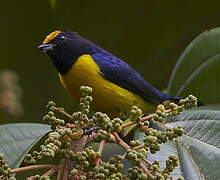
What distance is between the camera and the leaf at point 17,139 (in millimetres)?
2182

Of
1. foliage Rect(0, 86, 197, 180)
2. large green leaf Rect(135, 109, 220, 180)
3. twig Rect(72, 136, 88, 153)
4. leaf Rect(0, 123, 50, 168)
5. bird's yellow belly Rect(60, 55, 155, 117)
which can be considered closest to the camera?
foliage Rect(0, 86, 197, 180)

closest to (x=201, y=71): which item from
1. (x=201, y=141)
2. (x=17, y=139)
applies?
(x=201, y=141)

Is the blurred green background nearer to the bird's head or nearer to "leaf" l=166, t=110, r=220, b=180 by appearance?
the bird's head

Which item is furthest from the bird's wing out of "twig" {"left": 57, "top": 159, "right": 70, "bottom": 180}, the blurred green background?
"twig" {"left": 57, "top": 159, "right": 70, "bottom": 180}

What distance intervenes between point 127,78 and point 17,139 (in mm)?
1413

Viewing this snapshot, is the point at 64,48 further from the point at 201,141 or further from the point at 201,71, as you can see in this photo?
the point at 201,141

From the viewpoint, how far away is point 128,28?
4348 mm

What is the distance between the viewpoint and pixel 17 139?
2.37 metres

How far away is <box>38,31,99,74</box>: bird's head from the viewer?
3.71 meters

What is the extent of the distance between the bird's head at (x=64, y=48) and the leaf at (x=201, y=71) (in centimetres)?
82

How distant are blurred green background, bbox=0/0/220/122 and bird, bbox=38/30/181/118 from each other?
38 cm

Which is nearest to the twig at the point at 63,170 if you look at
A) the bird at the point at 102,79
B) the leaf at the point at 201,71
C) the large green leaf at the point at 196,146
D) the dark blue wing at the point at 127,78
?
the large green leaf at the point at 196,146

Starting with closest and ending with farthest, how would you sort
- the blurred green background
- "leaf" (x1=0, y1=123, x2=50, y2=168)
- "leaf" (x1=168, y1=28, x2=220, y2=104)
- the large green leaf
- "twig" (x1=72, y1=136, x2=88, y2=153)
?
"twig" (x1=72, y1=136, x2=88, y2=153) < the large green leaf < "leaf" (x1=0, y1=123, x2=50, y2=168) < "leaf" (x1=168, y1=28, x2=220, y2=104) < the blurred green background

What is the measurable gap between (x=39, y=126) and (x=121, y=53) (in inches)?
76.6
